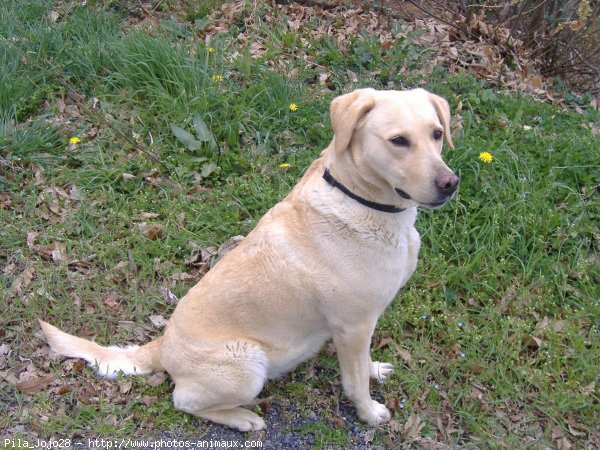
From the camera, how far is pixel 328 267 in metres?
2.55

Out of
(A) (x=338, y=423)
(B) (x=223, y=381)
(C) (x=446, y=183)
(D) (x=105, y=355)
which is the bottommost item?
(A) (x=338, y=423)

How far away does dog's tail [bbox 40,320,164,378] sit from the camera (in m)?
3.02

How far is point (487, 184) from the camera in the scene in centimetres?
395

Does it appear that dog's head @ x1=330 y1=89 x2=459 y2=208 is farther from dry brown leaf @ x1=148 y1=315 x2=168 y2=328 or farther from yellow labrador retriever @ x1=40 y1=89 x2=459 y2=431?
dry brown leaf @ x1=148 y1=315 x2=168 y2=328

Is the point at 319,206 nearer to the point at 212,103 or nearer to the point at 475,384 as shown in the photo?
the point at 475,384

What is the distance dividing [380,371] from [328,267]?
977mm

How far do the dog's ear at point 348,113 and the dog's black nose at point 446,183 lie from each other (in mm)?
439

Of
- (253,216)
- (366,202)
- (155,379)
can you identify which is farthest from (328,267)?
(253,216)

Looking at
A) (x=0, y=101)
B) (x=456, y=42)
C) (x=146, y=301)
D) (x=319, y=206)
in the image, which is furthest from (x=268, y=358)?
(x=456, y=42)

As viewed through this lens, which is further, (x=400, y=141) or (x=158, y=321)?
(x=158, y=321)

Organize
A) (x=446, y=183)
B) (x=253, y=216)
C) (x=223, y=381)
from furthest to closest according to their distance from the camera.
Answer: (x=253, y=216) → (x=223, y=381) → (x=446, y=183)

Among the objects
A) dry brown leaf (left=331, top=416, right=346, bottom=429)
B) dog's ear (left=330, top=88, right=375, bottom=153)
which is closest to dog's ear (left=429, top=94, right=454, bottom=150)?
dog's ear (left=330, top=88, right=375, bottom=153)

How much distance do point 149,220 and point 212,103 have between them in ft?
4.02

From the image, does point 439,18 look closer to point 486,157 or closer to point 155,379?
point 486,157
